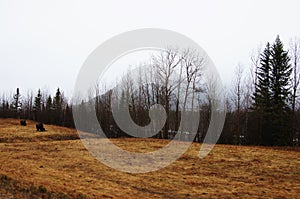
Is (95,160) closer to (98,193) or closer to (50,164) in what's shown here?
(50,164)

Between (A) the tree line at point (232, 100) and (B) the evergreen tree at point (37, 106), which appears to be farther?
(B) the evergreen tree at point (37, 106)

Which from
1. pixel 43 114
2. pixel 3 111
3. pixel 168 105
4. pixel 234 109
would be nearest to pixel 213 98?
pixel 234 109

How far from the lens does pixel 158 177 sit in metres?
8.80

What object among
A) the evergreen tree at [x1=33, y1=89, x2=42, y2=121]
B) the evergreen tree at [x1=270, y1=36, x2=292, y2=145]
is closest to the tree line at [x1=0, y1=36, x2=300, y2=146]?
the evergreen tree at [x1=270, y1=36, x2=292, y2=145]

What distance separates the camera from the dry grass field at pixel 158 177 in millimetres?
6723

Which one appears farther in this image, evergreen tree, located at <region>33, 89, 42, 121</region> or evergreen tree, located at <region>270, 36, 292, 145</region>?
evergreen tree, located at <region>33, 89, 42, 121</region>

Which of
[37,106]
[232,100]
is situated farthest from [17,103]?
[232,100]

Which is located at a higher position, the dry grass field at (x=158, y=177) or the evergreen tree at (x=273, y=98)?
the evergreen tree at (x=273, y=98)

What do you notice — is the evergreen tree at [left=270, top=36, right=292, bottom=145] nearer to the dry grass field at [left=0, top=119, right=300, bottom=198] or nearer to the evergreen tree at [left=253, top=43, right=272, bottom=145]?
the evergreen tree at [left=253, top=43, right=272, bottom=145]

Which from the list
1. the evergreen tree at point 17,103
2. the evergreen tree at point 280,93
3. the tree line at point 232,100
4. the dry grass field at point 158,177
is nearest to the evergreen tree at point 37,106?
the evergreen tree at point 17,103

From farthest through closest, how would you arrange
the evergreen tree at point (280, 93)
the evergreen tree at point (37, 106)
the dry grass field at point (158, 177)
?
the evergreen tree at point (37, 106)
the evergreen tree at point (280, 93)
the dry grass field at point (158, 177)

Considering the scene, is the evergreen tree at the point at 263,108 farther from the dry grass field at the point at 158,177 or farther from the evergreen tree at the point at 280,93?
the dry grass field at the point at 158,177

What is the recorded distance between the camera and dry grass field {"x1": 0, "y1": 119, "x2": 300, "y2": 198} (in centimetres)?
672

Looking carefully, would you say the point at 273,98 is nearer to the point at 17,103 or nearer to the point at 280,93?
the point at 280,93
